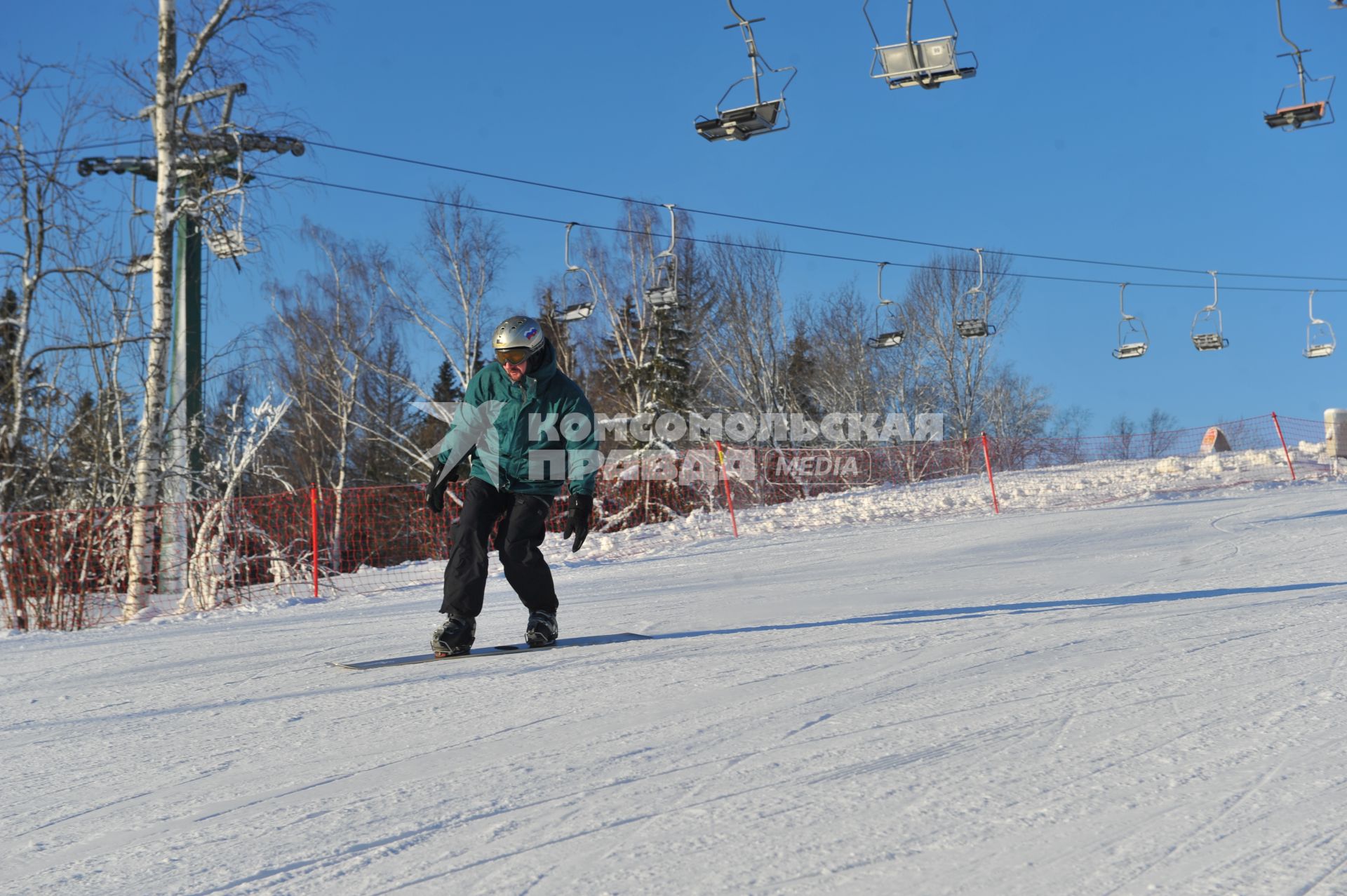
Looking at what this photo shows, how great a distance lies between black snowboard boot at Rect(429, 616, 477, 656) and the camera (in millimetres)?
4430

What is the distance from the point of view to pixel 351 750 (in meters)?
2.81

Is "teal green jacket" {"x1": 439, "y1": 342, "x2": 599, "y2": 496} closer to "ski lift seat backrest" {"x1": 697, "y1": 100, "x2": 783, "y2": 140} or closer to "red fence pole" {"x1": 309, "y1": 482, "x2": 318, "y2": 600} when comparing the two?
"red fence pole" {"x1": 309, "y1": 482, "x2": 318, "y2": 600}

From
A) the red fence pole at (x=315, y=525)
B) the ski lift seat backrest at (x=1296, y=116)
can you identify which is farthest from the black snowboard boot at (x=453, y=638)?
the ski lift seat backrest at (x=1296, y=116)

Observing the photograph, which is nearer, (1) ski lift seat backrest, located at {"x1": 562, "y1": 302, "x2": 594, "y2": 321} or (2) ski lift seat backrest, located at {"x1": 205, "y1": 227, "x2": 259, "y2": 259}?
(2) ski lift seat backrest, located at {"x1": 205, "y1": 227, "x2": 259, "y2": 259}

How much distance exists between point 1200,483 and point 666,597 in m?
16.6

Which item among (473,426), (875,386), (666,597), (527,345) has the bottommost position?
(666,597)

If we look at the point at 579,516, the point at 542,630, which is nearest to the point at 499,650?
the point at 542,630

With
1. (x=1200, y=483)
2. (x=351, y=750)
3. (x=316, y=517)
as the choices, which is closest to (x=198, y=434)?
(x=316, y=517)

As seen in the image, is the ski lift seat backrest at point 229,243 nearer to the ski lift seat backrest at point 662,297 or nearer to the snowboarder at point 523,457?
the snowboarder at point 523,457

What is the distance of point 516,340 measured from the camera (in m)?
4.52

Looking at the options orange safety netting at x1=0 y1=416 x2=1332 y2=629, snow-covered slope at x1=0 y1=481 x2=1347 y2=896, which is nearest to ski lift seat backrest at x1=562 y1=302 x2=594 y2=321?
orange safety netting at x1=0 y1=416 x2=1332 y2=629

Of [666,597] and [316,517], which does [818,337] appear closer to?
[316,517]

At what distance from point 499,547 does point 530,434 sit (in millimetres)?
524

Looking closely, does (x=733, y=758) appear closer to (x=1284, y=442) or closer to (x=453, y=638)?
(x=453, y=638)
